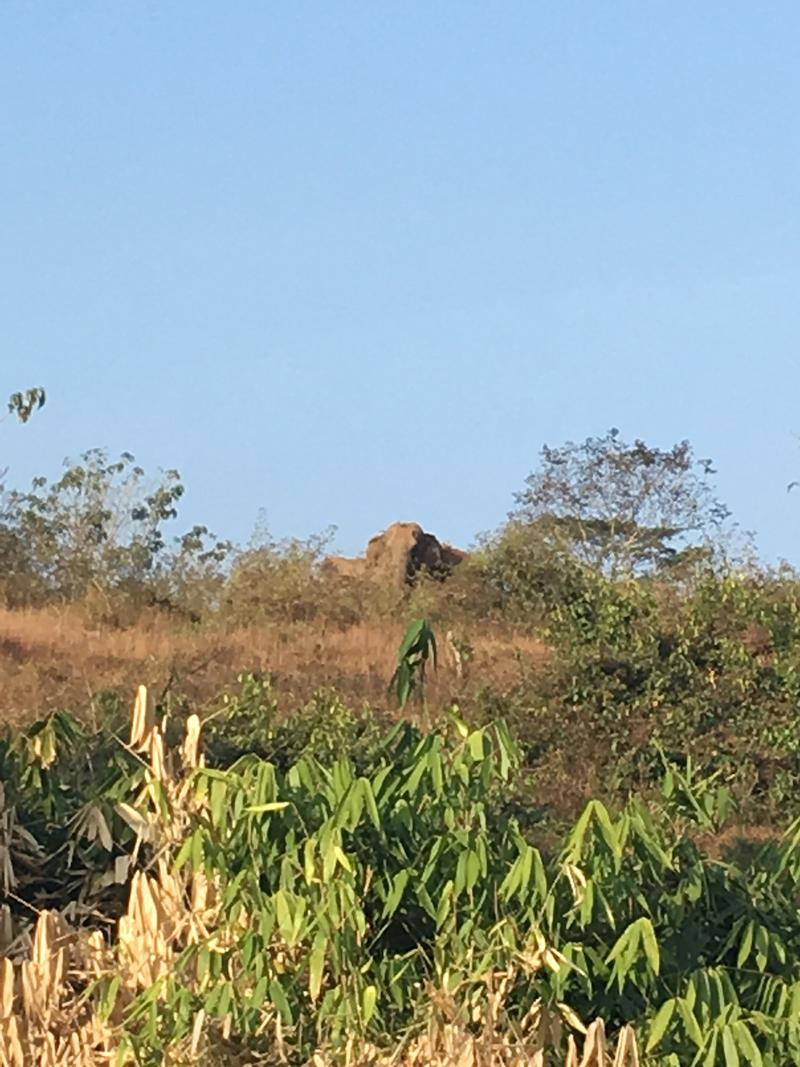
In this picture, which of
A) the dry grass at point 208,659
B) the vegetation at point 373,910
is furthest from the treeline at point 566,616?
the vegetation at point 373,910

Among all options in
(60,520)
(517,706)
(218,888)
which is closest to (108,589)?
(60,520)

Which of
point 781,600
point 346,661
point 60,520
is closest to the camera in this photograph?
point 781,600

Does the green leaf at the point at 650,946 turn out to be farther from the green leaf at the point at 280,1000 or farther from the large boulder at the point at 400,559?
the large boulder at the point at 400,559

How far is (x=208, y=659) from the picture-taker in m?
17.6

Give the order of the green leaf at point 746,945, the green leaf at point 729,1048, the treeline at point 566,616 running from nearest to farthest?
the green leaf at point 729,1048 → the green leaf at point 746,945 → the treeline at point 566,616

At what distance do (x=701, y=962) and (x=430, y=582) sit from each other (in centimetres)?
1941

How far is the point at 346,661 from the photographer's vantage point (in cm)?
1841

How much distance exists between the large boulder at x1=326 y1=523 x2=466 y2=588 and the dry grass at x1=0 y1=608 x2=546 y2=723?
3513mm

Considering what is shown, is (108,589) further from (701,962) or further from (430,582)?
(701,962)

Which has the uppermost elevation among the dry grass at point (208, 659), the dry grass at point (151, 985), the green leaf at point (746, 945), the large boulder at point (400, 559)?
the large boulder at point (400, 559)

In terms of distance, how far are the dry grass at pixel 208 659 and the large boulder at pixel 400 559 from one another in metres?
3.51

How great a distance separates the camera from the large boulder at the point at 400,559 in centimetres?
2507

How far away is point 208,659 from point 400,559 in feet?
27.3

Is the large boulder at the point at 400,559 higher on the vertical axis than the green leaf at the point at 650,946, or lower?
higher
